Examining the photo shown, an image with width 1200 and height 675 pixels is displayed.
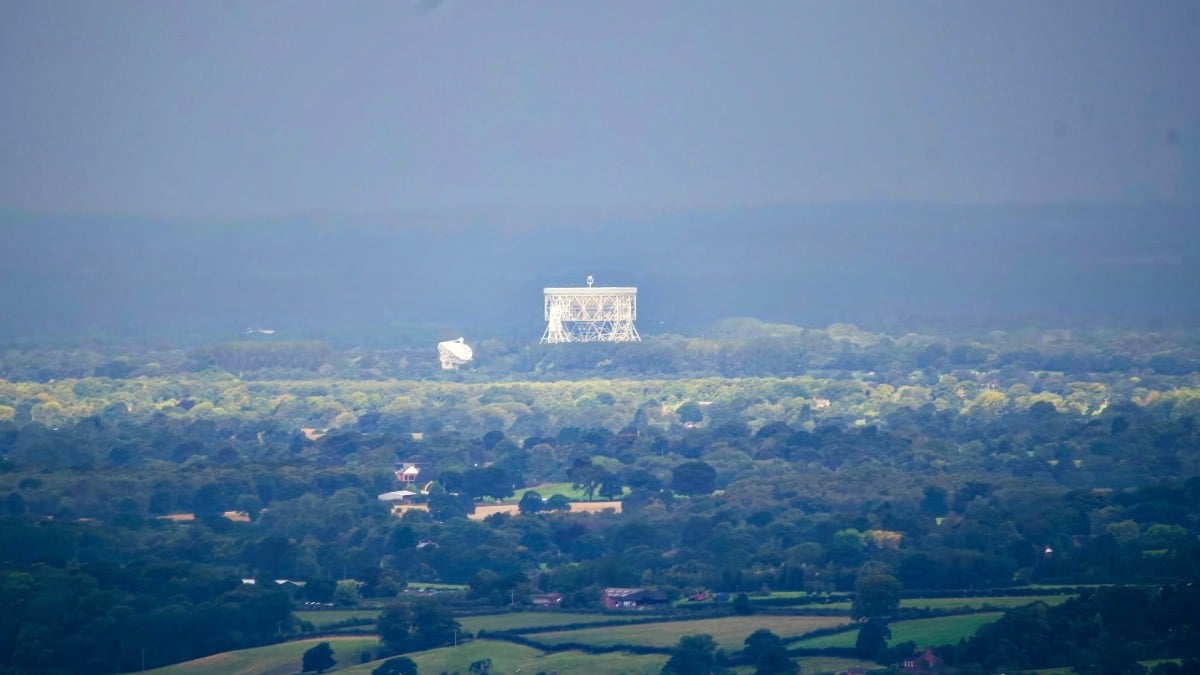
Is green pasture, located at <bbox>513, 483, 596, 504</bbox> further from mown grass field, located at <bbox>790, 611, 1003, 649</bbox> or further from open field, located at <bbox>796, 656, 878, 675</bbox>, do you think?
open field, located at <bbox>796, 656, 878, 675</bbox>

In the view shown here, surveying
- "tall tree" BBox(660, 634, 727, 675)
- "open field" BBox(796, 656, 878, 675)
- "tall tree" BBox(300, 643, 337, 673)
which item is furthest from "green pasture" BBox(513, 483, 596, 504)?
"open field" BBox(796, 656, 878, 675)

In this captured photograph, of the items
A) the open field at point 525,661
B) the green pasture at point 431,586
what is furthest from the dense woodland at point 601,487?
the open field at point 525,661

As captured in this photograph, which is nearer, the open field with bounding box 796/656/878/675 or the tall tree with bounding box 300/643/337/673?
the open field with bounding box 796/656/878/675

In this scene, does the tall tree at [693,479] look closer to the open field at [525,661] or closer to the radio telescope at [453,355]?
the open field at [525,661]

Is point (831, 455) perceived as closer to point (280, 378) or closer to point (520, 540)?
point (520, 540)

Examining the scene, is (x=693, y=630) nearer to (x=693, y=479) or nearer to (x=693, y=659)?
(x=693, y=659)

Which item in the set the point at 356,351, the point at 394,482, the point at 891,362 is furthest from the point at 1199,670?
the point at 356,351

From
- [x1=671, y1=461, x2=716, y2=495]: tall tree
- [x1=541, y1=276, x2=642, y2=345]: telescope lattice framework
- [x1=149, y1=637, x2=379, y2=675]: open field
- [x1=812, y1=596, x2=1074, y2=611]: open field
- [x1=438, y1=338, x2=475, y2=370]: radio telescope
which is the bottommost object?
[x1=149, y1=637, x2=379, y2=675]: open field
